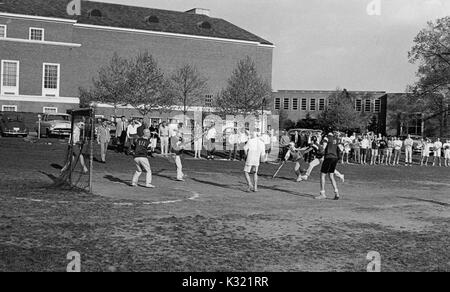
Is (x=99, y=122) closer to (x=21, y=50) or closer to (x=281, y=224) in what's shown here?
(x=281, y=224)

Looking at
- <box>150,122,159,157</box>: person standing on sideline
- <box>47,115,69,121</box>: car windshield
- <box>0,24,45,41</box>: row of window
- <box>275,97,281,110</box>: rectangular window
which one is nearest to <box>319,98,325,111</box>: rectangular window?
<box>275,97,281,110</box>: rectangular window

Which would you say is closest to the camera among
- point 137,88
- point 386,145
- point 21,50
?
point 386,145

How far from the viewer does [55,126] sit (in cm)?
4000

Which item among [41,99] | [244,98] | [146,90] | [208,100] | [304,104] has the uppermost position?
[304,104]

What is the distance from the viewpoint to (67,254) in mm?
8633

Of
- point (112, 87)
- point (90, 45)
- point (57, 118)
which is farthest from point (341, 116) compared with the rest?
point (57, 118)

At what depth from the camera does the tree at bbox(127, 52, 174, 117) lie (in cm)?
4859

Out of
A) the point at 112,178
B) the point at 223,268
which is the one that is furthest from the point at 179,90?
the point at 223,268

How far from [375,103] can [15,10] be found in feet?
173

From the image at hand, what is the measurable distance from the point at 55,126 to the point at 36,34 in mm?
22638

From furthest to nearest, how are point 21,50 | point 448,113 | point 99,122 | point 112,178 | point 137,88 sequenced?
point 448,113
point 21,50
point 137,88
point 99,122
point 112,178

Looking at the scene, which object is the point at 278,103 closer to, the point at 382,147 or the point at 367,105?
the point at 367,105
